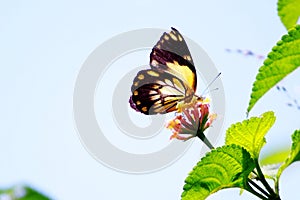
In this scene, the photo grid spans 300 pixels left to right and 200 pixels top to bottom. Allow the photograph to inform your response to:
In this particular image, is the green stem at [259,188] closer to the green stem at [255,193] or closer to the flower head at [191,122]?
the green stem at [255,193]

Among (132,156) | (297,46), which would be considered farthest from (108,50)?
(297,46)

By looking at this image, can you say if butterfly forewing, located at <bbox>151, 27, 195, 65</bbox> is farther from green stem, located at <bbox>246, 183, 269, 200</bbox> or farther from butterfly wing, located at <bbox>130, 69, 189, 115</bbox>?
green stem, located at <bbox>246, 183, 269, 200</bbox>

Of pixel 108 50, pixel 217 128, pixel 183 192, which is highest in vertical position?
pixel 108 50

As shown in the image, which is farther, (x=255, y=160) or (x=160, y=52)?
(x=160, y=52)

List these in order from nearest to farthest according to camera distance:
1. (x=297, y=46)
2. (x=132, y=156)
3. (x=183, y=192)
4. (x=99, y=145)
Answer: (x=297, y=46)
(x=183, y=192)
(x=99, y=145)
(x=132, y=156)

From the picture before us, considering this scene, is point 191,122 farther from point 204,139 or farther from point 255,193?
point 255,193

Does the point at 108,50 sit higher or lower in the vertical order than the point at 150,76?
higher

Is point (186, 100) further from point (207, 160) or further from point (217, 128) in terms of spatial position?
point (207, 160)
